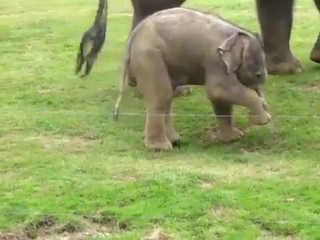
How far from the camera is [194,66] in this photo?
5.86 meters

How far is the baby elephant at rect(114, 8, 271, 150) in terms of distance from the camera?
5.77m

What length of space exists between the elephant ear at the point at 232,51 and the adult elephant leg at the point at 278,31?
1.99 metres

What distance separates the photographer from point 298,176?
17.1ft

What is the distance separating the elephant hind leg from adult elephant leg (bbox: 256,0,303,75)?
6.95ft

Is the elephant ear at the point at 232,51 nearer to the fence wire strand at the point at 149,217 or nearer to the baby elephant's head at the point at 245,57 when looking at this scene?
the baby elephant's head at the point at 245,57

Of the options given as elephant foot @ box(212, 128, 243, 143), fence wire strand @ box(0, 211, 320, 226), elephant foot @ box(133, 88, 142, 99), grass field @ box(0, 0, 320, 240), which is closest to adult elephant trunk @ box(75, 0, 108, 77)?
grass field @ box(0, 0, 320, 240)

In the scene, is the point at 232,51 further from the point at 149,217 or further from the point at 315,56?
the point at 315,56

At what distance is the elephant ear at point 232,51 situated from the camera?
574 cm

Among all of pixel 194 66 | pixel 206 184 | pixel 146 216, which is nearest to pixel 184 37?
pixel 194 66

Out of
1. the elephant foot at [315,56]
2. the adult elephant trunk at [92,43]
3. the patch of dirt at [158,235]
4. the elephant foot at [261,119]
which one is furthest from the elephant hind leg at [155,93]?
the elephant foot at [315,56]

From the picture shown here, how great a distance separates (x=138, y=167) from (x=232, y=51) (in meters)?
0.93

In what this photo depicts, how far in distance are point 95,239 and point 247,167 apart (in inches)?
52.0

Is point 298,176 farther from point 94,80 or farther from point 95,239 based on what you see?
point 94,80

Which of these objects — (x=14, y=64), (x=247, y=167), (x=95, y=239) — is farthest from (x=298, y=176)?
(x=14, y=64)
